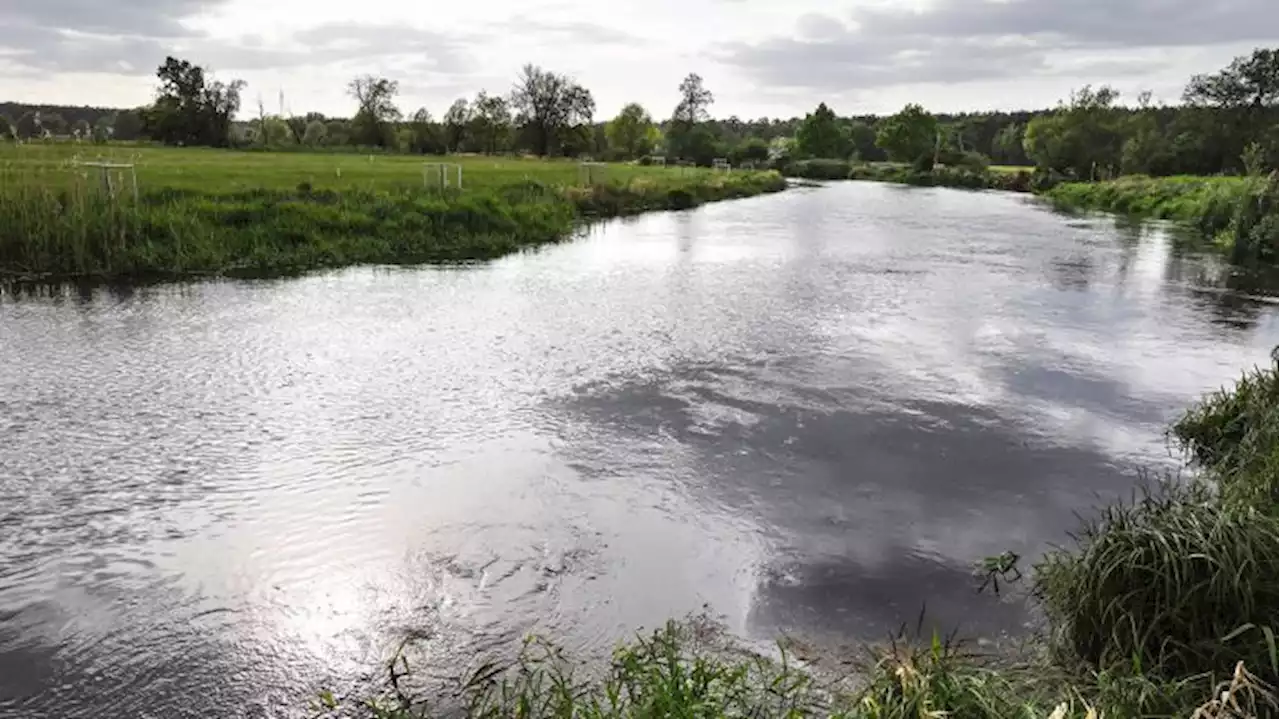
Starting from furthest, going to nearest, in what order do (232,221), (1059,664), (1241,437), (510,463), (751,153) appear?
(751,153) < (232,221) < (1241,437) < (510,463) < (1059,664)

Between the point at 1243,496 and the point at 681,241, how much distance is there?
2120 cm

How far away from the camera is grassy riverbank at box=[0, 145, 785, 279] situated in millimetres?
17125

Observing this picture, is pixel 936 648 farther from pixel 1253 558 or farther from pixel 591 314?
pixel 591 314

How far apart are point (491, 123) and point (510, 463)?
71.8m

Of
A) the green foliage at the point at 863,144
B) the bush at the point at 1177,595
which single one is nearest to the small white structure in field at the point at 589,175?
the bush at the point at 1177,595

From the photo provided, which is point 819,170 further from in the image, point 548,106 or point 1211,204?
point 1211,204

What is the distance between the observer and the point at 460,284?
1780 cm

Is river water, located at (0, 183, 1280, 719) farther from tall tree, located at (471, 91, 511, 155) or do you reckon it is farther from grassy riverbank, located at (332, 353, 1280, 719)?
tall tree, located at (471, 91, 511, 155)

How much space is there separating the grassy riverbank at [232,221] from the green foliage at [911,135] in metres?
87.0

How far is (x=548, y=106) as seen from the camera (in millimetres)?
76875

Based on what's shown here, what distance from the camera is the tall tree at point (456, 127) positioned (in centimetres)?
7669

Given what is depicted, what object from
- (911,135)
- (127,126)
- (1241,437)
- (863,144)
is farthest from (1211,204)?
(863,144)

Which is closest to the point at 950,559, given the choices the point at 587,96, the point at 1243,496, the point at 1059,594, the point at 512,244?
the point at 1059,594

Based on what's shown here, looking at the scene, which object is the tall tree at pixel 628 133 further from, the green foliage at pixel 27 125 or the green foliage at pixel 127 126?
the green foliage at pixel 27 125
